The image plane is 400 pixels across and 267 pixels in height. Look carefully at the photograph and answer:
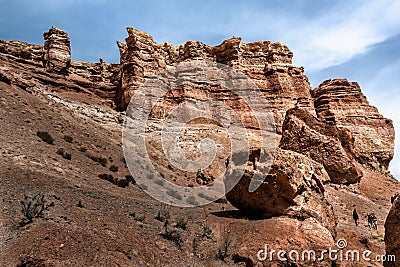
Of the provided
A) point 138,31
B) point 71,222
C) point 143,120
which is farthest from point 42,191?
point 138,31

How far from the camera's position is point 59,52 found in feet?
179

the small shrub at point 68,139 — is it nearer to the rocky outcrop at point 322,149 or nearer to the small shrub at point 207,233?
the small shrub at point 207,233

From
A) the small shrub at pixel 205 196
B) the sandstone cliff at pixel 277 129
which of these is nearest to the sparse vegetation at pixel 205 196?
the small shrub at pixel 205 196

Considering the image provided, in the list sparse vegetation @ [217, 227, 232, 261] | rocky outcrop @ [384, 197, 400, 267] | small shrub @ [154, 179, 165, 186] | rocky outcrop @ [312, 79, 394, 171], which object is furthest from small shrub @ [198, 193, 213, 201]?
rocky outcrop @ [312, 79, 394, 171]

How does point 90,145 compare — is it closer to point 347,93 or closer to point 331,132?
point 331,132

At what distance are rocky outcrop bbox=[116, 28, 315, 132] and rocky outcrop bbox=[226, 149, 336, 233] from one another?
1621 inches

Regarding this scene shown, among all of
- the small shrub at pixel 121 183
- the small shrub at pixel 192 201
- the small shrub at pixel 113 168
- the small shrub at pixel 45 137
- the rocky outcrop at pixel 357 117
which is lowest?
the small shrub at pixel 192 201

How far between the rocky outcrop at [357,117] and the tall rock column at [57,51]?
47257mm

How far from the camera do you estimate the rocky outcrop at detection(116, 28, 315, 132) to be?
53.2 metres

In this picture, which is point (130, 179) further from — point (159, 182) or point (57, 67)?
point (57, 67)

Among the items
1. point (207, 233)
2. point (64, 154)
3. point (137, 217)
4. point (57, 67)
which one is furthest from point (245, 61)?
point (137, 217)

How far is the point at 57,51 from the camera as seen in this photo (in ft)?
179

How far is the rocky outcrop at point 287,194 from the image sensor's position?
12125mm

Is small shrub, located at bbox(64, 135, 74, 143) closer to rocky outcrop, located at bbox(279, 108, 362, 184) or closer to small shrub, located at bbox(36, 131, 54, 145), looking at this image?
small shrub, located at bbox(36, 131, 54, 145)
